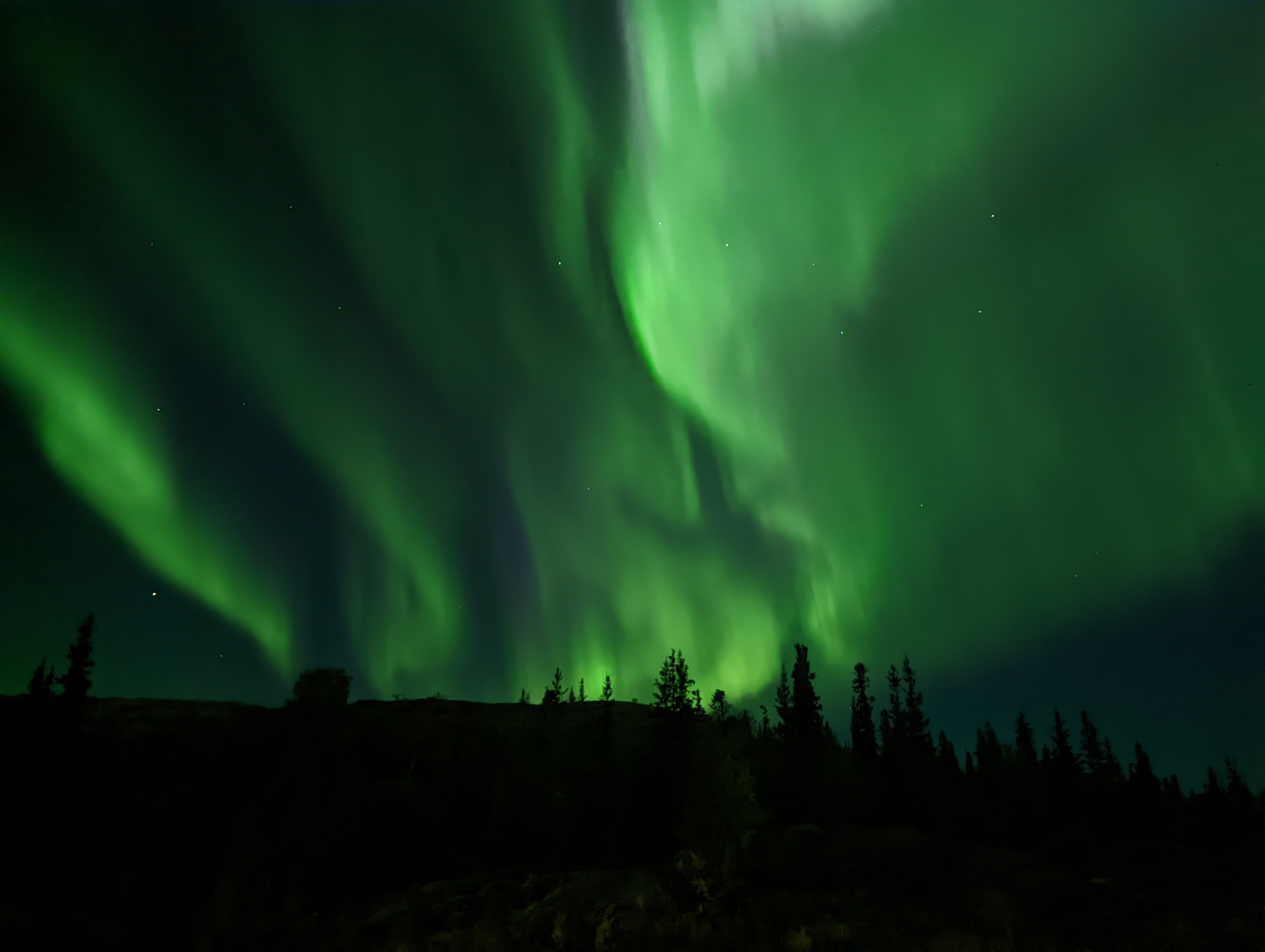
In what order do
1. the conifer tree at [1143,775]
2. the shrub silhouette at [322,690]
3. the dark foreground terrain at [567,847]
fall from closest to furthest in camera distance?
the dark foreground terrain at [567,847] < the shrub silhouette at [322,690] < the conifer tree at [1143,775]

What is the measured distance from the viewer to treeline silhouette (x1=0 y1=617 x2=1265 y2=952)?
35844 mm

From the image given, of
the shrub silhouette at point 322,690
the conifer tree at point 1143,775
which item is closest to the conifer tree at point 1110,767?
the conifer tree at point 1143,775

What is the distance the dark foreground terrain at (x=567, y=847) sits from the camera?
3538 cm

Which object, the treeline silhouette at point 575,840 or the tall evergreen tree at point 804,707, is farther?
the tall evergreen tree at point 804,707

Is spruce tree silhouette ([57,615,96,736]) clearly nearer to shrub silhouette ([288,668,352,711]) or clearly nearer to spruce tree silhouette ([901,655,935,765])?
shrub silhouette ([288,668,352,711])

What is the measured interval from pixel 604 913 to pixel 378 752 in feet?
167

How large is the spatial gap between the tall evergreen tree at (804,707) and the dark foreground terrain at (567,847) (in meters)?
7.88

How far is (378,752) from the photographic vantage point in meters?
78.8

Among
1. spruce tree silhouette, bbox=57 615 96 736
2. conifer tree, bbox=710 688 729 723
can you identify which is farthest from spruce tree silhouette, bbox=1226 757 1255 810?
spruce tree silhouette, bbox=57 615 96 736

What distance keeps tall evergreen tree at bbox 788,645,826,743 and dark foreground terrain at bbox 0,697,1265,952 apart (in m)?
7.88

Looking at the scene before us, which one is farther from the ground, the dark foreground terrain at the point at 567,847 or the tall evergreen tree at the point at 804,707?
the tall evergreen tree at the point at 804,707

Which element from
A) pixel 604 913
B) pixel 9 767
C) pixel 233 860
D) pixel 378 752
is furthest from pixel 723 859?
pixel 9 767

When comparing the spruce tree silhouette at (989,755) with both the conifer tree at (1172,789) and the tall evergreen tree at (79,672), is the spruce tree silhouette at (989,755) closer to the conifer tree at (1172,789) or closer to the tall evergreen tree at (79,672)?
the conifer tree at (1172,789)

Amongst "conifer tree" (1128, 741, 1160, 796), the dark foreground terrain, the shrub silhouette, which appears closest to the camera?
the dark foreground terrain
